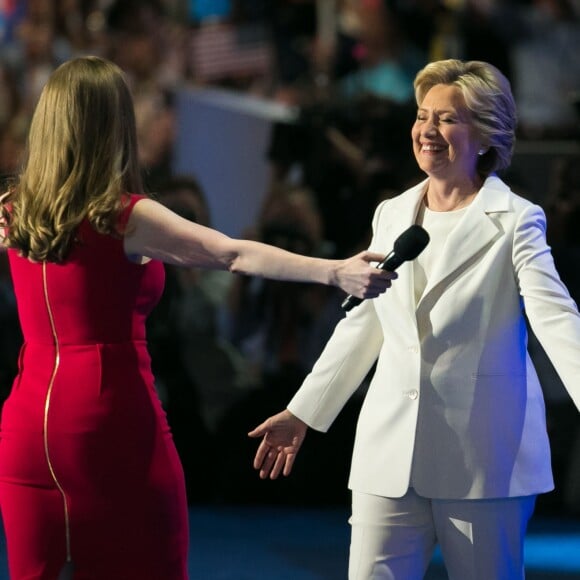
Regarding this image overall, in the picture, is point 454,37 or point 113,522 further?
point 454,37

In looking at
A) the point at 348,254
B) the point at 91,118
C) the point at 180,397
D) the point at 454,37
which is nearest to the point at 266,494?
the point at 180,397

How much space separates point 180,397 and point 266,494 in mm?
706

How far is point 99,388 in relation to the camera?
107 inches

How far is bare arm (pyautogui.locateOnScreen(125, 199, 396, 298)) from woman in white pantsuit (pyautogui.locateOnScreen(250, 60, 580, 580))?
0.41m

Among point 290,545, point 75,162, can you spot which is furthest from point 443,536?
point 290,545

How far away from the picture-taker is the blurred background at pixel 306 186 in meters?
6.56

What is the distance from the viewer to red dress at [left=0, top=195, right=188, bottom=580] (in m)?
2.71

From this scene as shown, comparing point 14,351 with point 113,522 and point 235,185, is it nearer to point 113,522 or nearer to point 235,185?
point 235,185

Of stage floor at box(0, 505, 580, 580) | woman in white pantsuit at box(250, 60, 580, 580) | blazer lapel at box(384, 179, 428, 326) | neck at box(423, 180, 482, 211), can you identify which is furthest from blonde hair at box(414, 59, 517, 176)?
stage floor at box(0, 505, 580, 580)

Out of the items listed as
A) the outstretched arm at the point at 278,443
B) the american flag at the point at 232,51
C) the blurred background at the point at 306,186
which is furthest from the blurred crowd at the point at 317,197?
the outstretched arm at the point at 278,443

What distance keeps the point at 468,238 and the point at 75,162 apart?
3.05ft

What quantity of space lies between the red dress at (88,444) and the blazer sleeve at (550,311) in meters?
0.87

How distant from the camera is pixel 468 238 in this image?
3.01 meters

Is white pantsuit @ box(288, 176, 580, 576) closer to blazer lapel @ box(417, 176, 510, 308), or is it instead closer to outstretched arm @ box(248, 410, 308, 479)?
blazer lapel @ box(417, 176, 510, 308)
